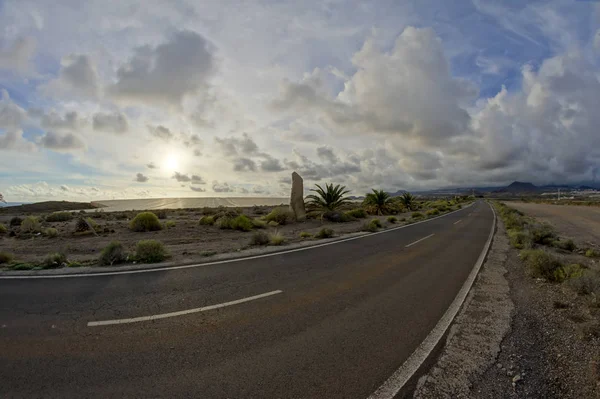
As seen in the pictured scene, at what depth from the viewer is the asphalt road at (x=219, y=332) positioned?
322 cm

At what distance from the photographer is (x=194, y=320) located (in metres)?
4.84

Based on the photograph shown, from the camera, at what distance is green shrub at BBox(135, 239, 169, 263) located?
30.3 ft

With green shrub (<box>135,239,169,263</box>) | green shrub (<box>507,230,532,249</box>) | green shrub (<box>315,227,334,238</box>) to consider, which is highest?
green shrub (<box>135,239,169,263</box>)

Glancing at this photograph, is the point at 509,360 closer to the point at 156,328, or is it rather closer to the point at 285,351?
the point at 285,351

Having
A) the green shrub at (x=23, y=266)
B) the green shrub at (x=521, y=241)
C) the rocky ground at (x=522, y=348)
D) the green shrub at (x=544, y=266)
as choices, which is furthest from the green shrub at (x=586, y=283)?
the green shrub at (x=23, y=266)

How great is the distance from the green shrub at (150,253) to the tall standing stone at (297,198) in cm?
1538

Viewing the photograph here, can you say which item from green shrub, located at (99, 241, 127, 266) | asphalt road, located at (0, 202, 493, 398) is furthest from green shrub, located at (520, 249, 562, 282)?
green shrub, located at (99, 241, 127, 266)

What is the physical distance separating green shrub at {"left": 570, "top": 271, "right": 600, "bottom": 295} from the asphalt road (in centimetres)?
234

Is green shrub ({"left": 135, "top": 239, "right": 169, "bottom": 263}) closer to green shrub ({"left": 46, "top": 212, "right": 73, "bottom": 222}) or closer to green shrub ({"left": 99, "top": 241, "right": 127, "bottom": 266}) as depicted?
green shrub ({"left": 99, "top": 241, "right": 127, "bottom": 266})

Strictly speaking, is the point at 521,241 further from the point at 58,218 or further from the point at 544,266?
the point at 58,218

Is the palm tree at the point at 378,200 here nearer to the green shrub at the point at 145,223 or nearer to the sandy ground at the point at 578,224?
the sandy ground at the point at 578,224

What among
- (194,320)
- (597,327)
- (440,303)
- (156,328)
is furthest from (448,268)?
(156,328)

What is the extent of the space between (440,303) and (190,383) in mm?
5032

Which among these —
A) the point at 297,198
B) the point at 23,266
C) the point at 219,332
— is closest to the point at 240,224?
the point at 297,198
